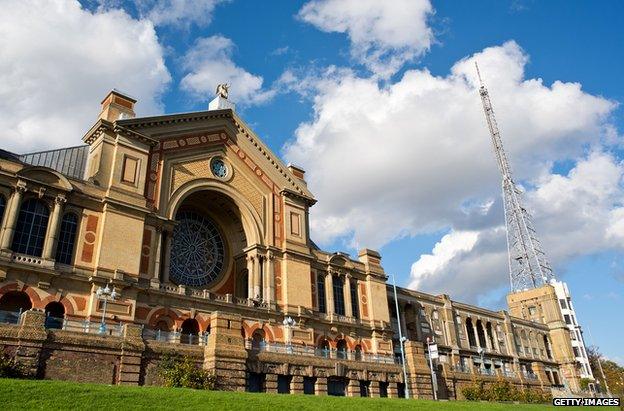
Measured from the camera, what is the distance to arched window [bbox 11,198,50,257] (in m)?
31.3

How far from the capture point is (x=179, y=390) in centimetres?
2000

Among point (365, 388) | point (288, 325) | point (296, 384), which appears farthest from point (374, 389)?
point (288, 325)

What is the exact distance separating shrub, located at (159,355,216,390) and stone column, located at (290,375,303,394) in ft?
20.0

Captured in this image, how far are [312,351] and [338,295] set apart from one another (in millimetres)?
13563

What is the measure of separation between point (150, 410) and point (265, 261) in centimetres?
2702

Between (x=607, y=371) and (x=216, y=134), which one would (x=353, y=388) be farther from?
(x=607, y=371)

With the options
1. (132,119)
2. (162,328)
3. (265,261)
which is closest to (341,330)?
(265,261)

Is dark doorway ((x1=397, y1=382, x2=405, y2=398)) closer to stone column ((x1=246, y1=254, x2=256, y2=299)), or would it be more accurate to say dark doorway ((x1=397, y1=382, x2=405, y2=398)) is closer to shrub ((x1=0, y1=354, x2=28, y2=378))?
stone column ((x1=246, y1=254, x2=256, y2=299))

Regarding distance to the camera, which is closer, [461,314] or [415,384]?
[415,384]

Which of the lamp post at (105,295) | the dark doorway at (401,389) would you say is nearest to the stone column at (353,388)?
the dark doorway at (401,389)

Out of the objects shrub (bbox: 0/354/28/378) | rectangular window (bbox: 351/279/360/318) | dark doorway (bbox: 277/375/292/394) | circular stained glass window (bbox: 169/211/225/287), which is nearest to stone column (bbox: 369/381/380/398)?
dark doorway (bbox: 277/375/292/394)

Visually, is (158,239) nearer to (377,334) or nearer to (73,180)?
(73,180)

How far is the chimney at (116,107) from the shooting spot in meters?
38.7

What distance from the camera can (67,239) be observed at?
33188mm
